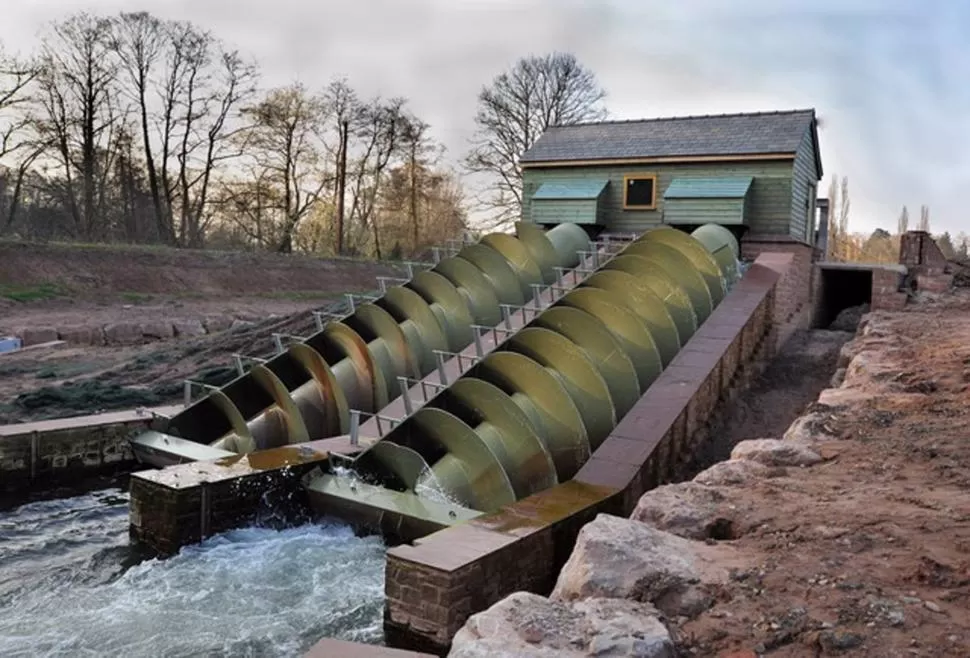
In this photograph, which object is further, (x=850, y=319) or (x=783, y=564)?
(x=850, y=319)

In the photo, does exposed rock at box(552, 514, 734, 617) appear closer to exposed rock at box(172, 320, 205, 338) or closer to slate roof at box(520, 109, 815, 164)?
slate roof at box(520, 109, 815, 164)

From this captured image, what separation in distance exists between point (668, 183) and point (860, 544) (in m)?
13.3

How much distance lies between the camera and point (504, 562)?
17.5 ft

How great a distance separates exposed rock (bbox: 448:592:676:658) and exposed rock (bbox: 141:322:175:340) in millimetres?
16071

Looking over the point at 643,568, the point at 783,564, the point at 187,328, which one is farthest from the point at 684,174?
the point at 643,568

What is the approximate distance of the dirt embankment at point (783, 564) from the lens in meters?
2.69

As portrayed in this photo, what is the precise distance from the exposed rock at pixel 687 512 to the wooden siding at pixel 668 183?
1189cm

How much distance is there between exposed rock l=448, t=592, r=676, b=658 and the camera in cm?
265

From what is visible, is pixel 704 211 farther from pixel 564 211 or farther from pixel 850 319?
pixel 850 319

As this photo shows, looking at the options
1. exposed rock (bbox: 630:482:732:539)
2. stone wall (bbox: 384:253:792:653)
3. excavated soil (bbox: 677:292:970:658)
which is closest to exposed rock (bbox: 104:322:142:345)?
stone wall (bbox: 384:253:792:653)

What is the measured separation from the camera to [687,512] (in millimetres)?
3914

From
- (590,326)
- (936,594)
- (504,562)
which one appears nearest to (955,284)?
(590,326)

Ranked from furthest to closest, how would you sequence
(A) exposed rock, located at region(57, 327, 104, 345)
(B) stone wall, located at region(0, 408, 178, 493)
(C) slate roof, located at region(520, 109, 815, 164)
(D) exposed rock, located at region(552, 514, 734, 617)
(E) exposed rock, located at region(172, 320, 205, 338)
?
(E) exposed rock, located at region(172, 320, 205, 338)
(A) exposed rock, located at region(57, 327, 104, 345)
(C) slate roof, located at region(520, 109, 815, 164)
(B) stone wall, located at region(0, 408, 178, 493)
(D) exposed rock, located at region(552, 514, 734, 617)

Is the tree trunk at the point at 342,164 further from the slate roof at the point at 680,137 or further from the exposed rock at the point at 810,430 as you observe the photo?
the exposed rock at the point at 810,430
